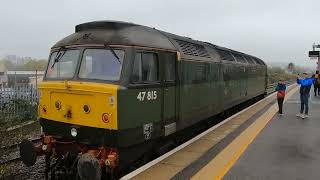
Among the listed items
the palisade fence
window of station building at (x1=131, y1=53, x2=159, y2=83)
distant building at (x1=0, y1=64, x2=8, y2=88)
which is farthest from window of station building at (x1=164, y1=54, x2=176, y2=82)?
distant building at (x1=0, y1=64, x2=8, y2=88)

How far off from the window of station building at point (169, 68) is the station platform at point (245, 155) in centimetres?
158

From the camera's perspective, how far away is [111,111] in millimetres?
7320

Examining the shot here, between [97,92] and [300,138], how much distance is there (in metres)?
6.29

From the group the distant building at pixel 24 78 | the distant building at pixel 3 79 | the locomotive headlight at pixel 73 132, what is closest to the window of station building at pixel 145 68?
the locomotive headlight at pixel 73 132

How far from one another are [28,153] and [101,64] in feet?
7.13

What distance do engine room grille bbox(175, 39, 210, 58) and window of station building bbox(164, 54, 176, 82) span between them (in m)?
0.96

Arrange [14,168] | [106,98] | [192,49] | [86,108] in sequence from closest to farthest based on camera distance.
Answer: [106,98] → [86,108] → [14,168] → [192,49]

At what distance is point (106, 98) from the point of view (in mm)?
7359

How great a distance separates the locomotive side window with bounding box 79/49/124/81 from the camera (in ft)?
25.4

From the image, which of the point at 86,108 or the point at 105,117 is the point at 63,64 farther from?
the point at 105,117

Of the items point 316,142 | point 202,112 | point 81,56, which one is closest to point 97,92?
point 81,56

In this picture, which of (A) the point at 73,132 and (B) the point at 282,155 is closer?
(A) the point at 73,132

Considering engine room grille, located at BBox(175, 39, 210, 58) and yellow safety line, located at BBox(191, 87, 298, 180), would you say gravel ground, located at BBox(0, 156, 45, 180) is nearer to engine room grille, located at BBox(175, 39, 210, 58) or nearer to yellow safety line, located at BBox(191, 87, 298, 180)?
yellow safety line, located at BBox(191, 87, 298, 180)

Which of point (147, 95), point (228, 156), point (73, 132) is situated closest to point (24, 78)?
point (73, 132)
